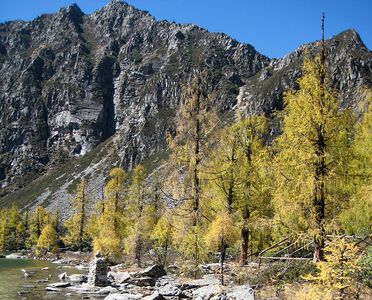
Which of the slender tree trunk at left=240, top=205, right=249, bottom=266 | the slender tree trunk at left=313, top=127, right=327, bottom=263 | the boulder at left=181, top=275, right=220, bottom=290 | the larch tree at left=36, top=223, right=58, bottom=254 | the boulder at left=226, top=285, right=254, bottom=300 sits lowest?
the larch tree at left=36, top=223, right=58, bottom=254

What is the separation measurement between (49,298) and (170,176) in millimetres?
10609

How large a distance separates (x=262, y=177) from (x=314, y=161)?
11055 millimetres

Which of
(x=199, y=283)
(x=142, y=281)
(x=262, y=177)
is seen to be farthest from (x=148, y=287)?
(x=262, y=177)

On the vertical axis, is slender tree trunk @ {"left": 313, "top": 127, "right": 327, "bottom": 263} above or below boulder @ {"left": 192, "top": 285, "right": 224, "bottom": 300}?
above

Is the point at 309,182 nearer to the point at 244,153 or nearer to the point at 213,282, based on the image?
the point at 213,282

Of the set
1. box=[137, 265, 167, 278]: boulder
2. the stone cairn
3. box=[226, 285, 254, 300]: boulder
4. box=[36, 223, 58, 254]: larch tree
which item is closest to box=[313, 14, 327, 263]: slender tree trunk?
box=[226, 285, 254, 300]: boulder

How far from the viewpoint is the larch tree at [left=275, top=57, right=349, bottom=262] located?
16.6 meters

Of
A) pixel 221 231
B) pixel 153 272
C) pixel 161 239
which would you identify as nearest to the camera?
pixel 221 231

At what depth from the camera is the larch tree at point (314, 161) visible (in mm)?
16578

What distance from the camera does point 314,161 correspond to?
54.5 ft

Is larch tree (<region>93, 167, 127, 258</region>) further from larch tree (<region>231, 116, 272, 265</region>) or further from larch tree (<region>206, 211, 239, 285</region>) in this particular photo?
larch tree (<region>206, 211, 239, 285</region>)

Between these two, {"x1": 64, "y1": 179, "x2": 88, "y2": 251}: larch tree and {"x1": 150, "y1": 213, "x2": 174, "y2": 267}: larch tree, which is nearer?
{"x1": 150, "y1": 213, "x2": 174, "y2": 267}: larch tree

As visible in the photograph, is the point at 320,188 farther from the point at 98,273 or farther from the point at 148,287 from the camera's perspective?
the point at 98,273

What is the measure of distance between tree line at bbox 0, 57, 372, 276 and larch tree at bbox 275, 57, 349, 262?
4 centimetres
